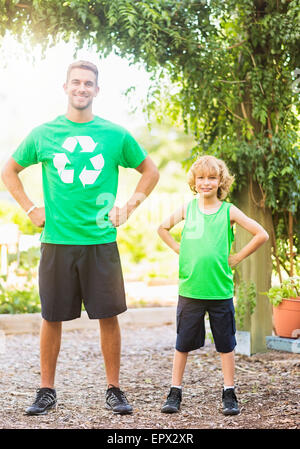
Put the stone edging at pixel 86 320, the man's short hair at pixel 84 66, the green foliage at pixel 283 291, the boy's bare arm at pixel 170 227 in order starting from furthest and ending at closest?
the stone edging at pixel 86 320
the green foliage at pixel 283 291
the boy's bare arm at pixel 170 227
the man's short hair at pixel 84 66

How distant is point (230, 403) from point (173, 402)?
295mm

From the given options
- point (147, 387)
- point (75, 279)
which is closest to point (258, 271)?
point (147, 387)

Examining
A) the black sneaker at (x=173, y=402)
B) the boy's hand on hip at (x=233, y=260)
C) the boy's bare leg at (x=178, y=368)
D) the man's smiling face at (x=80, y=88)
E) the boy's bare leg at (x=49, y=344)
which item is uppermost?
the man's smiling face at (x=80, y=88)

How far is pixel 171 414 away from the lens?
309 cm

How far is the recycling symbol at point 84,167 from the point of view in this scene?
2.99 m

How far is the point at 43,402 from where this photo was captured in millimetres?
3092

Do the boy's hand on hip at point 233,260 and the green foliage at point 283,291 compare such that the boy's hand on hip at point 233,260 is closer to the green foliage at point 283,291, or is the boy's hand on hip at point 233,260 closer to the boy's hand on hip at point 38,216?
the boy's hand on hip at point 38,216

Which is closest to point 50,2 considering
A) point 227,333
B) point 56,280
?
point 56,280

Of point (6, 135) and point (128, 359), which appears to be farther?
point (6, 135)

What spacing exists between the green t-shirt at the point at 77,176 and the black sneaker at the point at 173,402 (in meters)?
0.87

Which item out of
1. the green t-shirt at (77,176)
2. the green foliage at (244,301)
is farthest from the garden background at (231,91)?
the green t-shirt at (77,176)

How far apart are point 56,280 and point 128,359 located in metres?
1.86

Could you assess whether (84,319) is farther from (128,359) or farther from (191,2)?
(191,2)
